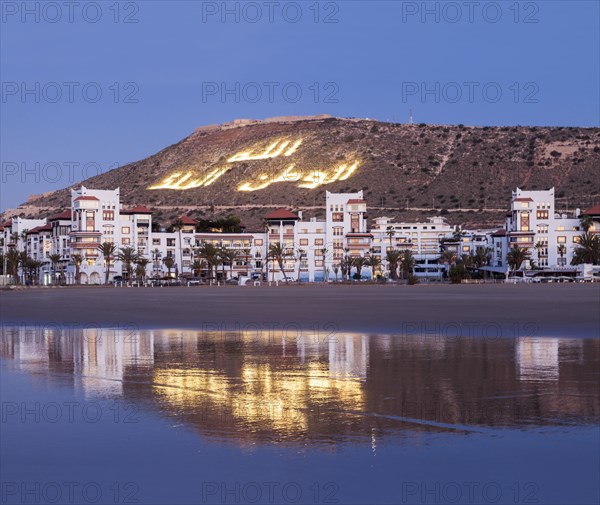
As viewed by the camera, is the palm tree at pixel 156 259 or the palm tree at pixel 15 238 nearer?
the palm tree at pixel 156 259

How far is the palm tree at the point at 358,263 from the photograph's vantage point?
12925 cm

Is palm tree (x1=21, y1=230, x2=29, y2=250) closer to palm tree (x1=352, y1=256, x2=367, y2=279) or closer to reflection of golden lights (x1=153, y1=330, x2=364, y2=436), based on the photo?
palm tree (x1=352, y1=256, x2=367, y2=279)

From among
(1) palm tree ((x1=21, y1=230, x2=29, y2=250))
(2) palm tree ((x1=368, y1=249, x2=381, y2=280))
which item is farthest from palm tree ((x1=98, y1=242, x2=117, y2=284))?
(2) palm tree ((x1=368, y1=249, x2=381, y2=280))

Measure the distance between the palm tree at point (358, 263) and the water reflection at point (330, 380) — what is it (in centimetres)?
10400

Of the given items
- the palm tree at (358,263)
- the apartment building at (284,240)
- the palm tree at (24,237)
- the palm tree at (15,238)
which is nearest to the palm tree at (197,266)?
the apartment building at (284,240)

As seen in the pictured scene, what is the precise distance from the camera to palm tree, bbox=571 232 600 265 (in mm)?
120750

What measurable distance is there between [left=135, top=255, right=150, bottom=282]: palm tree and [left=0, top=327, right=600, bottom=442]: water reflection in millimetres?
100490

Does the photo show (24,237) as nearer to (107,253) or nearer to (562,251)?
(107,253)

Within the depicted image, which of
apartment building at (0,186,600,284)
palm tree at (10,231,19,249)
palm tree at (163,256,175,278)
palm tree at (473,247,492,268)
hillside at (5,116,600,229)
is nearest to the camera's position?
apartment building at (0,186,600,284)

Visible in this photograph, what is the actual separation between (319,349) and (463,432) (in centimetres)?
1063

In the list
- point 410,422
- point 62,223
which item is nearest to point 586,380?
point 410,422

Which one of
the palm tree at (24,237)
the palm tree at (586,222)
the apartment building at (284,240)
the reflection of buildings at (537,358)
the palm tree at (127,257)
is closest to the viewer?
the reflection of buildings at (537,358)

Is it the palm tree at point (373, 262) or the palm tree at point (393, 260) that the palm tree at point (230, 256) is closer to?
the palm tree at point (373, 262)

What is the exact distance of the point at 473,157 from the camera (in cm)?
18150
